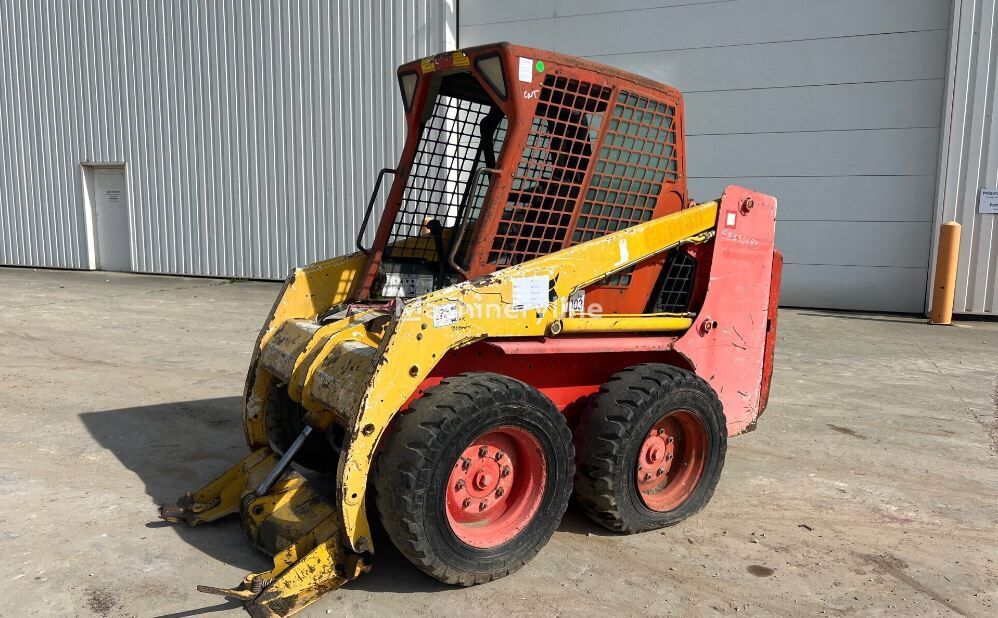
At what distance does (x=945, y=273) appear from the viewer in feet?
35.8

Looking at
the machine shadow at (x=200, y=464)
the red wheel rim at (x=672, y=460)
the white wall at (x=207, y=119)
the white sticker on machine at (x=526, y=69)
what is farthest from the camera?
the white wall at (x=207, y=119)

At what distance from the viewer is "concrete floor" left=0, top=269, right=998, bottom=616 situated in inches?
128

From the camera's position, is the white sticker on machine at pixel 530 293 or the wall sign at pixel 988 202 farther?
the wall sign at pixel 988 202

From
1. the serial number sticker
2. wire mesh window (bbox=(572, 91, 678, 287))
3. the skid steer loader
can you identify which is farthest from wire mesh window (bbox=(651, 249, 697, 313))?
the serial number sticker

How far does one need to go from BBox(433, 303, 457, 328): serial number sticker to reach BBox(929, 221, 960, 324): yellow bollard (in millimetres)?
10076

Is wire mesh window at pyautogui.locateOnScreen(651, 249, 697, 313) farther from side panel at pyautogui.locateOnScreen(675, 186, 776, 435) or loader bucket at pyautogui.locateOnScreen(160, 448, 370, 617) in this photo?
loader bucket at pyautogui.locateOnScreen(160, 448, 370, 617)

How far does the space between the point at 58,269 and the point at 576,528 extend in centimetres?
1749

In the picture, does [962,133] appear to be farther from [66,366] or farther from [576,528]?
[66,366]

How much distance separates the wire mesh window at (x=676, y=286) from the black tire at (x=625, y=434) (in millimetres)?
550

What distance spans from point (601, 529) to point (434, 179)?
235cm

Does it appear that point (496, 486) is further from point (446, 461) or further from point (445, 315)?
point (445, 315)

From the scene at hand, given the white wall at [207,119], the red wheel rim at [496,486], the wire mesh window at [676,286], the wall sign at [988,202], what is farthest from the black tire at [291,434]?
the wall sign at [988,202]

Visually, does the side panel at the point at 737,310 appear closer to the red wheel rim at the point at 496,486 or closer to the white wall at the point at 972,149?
the red wheel rim at the point at 496,486

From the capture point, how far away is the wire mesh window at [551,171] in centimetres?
384
